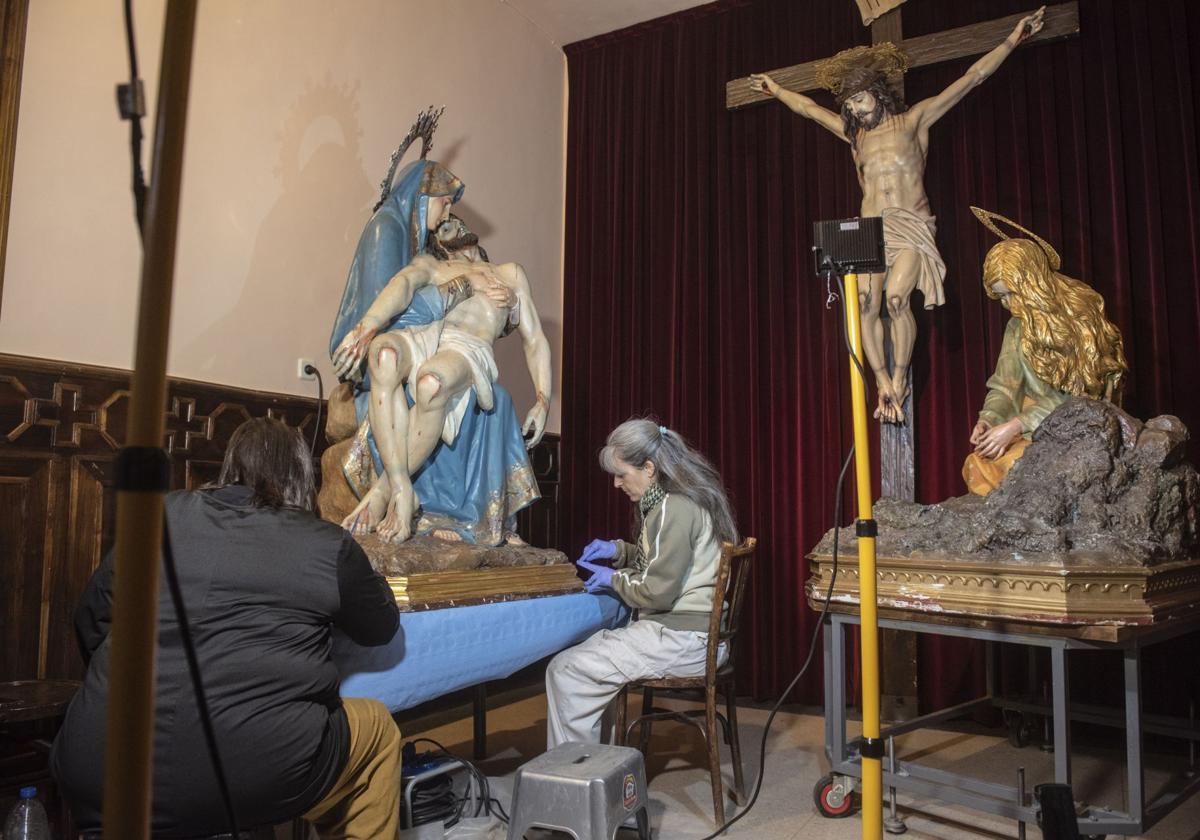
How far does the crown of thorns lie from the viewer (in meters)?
4.55

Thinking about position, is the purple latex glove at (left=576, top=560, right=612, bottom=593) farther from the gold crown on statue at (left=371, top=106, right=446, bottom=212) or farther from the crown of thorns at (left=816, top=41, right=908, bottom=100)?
the crown of thorns at (left=816, top=41, right=908, bottom=100)

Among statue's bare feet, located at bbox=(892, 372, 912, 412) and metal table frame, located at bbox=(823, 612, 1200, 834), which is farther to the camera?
statue's bare feet, located at bbox=(892, 372, 912, 412)

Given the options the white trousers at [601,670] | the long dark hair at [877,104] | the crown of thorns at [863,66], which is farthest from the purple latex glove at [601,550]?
the crown of thorns at [863,66]

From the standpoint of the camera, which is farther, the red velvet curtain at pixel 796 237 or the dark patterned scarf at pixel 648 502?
the red velvet curtain at pixel 796 237

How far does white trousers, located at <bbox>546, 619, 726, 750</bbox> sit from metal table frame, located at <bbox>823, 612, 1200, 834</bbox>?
1.59 ft

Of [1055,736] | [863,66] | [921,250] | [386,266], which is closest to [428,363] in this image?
[386,266]

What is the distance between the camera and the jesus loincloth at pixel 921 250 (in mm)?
4355

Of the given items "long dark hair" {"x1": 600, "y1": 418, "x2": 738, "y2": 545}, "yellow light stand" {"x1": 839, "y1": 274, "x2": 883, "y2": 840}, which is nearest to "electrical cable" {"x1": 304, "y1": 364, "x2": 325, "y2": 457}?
"long dark hair" {"x1": 600, "y1": 418, "x2": 738, "y2": 545}

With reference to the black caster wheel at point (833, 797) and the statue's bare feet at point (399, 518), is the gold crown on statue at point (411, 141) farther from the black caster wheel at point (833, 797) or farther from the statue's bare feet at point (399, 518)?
the black caster wheel at point (833, 797)

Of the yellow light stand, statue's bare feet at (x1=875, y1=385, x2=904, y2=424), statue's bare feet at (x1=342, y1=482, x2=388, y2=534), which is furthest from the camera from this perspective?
statue's bare feet at (x1=875, y1=385, x2=904, y2=424)

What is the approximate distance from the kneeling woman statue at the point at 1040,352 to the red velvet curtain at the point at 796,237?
104 cm

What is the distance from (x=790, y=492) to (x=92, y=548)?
11.2 feet

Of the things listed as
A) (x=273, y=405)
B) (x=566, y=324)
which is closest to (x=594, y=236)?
(x=566, y=324)

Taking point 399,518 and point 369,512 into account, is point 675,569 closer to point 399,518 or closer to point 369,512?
point 399,518
